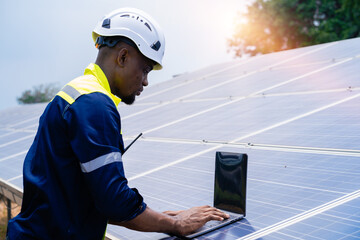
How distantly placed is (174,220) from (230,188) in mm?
580

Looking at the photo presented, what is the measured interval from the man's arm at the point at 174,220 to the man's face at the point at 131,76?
79cm

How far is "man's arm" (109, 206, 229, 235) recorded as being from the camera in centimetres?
270

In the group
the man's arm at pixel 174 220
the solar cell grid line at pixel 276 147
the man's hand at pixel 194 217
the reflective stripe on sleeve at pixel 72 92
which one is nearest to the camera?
the reflective stripe on sleeve at pixel 72 92

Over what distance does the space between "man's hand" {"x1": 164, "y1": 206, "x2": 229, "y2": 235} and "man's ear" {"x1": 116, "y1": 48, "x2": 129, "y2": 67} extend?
110 centimetres

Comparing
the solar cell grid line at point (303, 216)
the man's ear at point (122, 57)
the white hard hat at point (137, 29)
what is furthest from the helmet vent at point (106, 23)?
the solar cell grid line at point (303, 216)

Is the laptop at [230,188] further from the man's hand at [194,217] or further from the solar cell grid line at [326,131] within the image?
the solar cell grid line at [326,131]

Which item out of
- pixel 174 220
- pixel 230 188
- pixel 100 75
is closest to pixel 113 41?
pixel 100 75

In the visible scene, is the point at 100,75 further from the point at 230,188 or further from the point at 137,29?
the point at 230,188

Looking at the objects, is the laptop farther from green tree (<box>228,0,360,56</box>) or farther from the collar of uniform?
green tree (<box>228,0,360,56</box>)

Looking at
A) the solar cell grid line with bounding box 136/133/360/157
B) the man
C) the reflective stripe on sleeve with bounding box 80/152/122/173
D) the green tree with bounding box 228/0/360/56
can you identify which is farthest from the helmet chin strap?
the green tree with bounding box 228/0/360/56

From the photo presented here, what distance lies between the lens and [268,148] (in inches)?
186

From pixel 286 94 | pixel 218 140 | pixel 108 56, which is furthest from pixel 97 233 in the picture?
pixel 286 94

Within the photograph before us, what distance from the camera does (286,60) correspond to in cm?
1090

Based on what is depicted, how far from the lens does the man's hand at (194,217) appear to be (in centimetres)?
293
